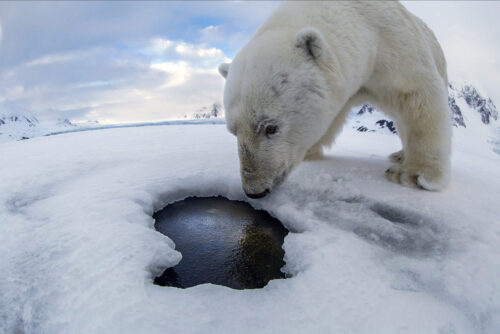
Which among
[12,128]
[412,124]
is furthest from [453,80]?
[12,128]

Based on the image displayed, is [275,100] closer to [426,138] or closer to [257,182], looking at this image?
[257,182]

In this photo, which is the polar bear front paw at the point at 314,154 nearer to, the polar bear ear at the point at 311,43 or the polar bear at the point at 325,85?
the polar bear at the point at 325,85

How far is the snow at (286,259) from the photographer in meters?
1.02

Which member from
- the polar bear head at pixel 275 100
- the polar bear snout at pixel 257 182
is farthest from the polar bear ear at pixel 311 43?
the polar bear snout at pixel 257 182

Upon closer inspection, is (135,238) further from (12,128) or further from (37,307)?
(12,128)

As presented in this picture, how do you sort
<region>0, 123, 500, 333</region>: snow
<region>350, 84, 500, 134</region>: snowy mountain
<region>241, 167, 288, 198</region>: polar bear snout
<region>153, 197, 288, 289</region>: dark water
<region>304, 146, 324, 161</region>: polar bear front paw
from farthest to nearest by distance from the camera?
<region>350, 84, 500, 134</region>: snowy mountain < <region>304, 146, 324, 161</region>: polar bear front paw < <region>241, 167, 288, 198</region>: polar bear snout < <region>153, 197, 288, 289</region>: dark water < <region>0, 123, 500, 333</region>: snow

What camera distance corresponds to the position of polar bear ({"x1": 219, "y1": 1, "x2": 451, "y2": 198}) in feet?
5.64

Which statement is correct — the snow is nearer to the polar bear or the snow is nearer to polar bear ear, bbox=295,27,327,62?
the polar bear

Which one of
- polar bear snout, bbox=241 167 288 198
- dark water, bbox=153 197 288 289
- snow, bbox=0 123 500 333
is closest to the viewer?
snow, bbox=0 123 500 333

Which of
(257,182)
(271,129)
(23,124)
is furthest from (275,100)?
(23,124)

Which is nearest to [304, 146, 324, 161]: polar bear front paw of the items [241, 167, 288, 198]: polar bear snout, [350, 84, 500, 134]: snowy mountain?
[241, 167, 288, 198]: polar bear snout

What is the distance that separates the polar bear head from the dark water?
283 mm

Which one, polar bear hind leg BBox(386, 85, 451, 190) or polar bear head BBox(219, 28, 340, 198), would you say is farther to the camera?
polar bear hind leg BBox(386, 85, 451, 190)

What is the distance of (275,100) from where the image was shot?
66.4 inches
